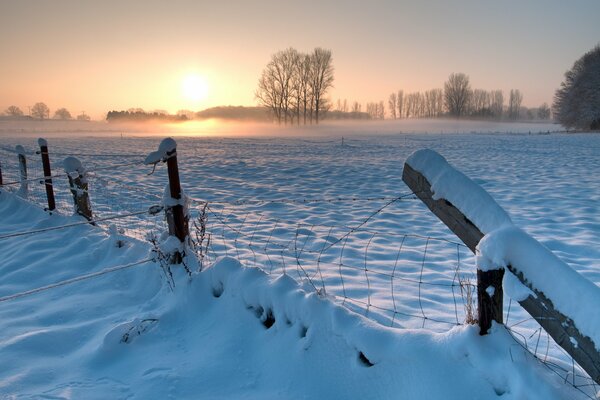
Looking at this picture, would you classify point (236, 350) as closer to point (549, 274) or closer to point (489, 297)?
point (489, 297)

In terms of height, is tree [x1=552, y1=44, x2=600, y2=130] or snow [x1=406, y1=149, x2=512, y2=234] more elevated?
tree [x1=552, y1=44, x2=600, y2=130]

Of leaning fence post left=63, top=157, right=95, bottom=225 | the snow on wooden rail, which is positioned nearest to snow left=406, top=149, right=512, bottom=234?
the snow on wooden rail

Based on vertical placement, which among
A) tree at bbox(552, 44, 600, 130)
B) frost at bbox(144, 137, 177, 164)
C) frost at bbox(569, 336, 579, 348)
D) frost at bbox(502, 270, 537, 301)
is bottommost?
frost at bbox(569, 336, 579, 348)

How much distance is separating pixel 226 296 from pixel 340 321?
3.85 feet

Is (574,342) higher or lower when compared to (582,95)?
lower

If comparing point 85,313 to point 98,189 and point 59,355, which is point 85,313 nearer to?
point 59,355

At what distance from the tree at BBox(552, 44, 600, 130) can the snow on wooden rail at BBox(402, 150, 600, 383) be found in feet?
194

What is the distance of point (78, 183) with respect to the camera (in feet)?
20.8

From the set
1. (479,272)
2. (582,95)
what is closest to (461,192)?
(479,272)

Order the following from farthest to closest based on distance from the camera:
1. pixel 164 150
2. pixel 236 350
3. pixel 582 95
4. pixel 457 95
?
pixel 457 95
pixel 582 95
pixel 164 150
pixel 236 350

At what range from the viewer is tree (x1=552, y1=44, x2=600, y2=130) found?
4891cm

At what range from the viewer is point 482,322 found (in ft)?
6.84

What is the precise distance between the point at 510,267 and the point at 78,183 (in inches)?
252

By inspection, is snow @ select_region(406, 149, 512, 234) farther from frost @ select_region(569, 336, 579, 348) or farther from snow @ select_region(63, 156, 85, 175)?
snow @ select_region(63, 156, 85, 175)
